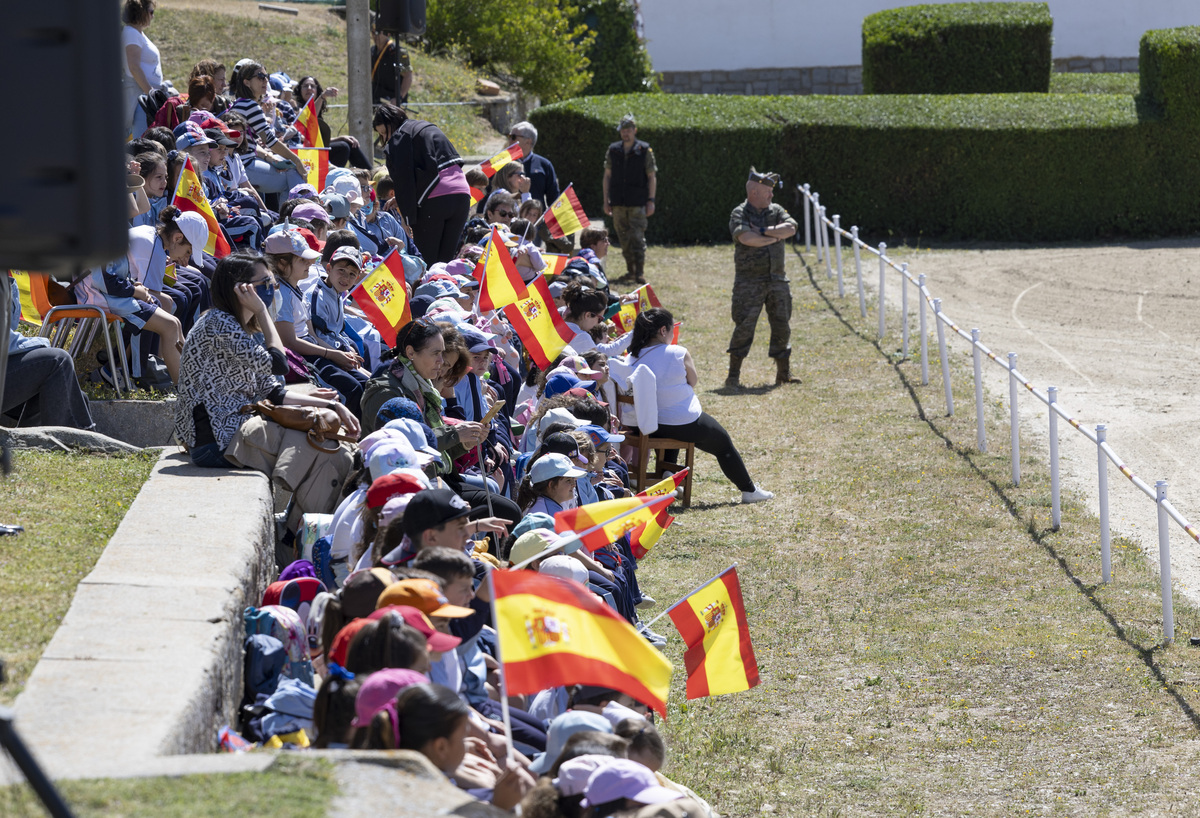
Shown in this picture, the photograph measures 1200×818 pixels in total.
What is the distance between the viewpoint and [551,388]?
29.5 feet

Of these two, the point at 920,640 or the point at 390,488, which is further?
the point at 920,640

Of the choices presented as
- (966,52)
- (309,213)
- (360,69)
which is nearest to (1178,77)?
(966,52)

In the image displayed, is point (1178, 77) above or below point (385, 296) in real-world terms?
above

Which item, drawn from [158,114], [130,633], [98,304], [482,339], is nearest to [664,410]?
[482,339]

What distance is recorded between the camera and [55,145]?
2.58 metres

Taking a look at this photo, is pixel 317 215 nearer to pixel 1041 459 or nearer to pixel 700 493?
pixel 700 493

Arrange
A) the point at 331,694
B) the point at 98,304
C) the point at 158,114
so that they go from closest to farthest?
the point at 331,694 → the point at 98,304 → the point at 158,114

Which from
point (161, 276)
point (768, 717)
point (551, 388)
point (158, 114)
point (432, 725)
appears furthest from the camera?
point (158, 114)

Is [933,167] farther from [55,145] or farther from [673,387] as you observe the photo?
[55,145]

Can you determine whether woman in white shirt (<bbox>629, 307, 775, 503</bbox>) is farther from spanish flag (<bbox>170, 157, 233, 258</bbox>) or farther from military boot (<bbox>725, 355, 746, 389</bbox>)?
military boot (<bbox>725, 355, 746, 389</bbox>)

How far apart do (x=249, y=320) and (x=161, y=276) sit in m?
2.14

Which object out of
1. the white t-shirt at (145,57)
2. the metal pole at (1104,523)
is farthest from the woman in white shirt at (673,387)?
the white t-shirt at (145,57)

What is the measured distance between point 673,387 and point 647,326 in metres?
0.50

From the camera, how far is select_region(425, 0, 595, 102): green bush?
27.4m
